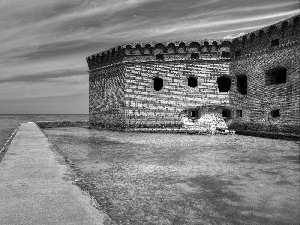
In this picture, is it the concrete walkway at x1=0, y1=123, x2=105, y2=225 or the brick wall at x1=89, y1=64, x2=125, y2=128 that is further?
the brick wall at x1=89, y1=64, x2=125, y2=128

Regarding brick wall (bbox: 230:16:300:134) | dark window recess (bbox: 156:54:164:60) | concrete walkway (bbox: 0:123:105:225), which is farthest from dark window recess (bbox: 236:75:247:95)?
concrete walkway (bbox: 0:123:105:225)

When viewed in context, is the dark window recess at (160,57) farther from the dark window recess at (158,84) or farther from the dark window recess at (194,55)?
the dark window recess at (194,55)

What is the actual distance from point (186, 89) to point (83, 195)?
1830cm

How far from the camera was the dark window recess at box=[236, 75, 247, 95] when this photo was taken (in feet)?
70.1

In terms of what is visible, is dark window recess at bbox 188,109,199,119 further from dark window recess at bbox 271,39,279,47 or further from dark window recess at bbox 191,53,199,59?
dark window recess at bbox 271,39,279,47

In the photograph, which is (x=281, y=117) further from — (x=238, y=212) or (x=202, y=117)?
(x=238, y=212)

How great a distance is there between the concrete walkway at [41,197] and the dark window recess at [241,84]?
17442 millimetres

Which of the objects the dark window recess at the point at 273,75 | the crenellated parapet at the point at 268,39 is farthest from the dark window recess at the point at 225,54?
the dark window recess at the point at 273,75

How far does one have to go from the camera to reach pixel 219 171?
8.36m

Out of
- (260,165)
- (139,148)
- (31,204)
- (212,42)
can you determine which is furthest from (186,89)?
(31,204)

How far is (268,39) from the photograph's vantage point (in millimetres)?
18328

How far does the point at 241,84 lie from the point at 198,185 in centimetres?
1628

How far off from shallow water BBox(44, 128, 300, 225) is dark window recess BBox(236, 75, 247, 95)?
10420 mm

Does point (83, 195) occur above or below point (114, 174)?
above
